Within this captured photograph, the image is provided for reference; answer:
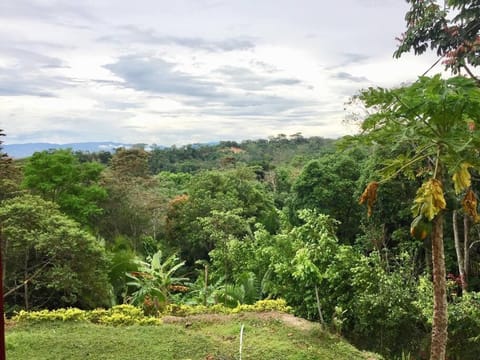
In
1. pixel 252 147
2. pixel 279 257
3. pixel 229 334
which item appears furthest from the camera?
pixel 252 147

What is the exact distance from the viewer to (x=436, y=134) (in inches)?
142

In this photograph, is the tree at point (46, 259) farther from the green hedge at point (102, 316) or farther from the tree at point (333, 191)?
the tree at point (333, 191)

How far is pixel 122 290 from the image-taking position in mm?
10898

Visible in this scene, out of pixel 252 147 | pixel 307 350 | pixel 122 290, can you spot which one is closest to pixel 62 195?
pixel 122 290

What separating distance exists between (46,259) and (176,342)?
3.81 m

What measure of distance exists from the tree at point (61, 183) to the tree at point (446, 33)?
9.36m

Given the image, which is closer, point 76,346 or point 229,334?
point 76,346

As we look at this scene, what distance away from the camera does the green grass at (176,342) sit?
5762 mm

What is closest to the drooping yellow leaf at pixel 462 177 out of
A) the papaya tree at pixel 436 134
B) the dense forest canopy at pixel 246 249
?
the papaya tree at pixel 436 134

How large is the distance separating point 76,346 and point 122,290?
4.98 m

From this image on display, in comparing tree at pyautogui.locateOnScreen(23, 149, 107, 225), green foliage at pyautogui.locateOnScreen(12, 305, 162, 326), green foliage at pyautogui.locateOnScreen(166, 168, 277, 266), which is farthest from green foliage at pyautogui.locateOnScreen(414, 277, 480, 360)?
tree at pyautogui.locateOnScreen(23, 149, 107, 225)

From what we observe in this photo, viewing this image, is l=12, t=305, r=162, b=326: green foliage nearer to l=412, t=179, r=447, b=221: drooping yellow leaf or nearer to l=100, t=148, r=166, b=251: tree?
l=412, t=179, r=447, b=221: drooping yellow leaf

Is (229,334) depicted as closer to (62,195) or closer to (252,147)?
(62,195)

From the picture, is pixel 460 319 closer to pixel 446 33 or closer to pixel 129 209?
pixel 446 33
